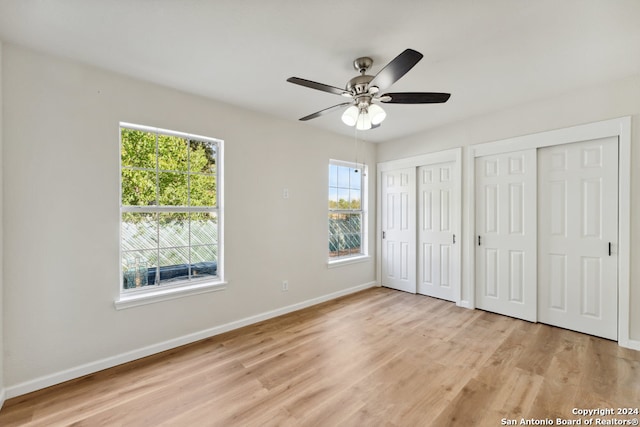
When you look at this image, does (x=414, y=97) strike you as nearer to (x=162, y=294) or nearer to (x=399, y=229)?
(x=162, y=294)

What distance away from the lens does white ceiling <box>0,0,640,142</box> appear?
1.69 m

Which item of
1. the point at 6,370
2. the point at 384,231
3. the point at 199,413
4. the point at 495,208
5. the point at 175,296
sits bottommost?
the point at 199,413

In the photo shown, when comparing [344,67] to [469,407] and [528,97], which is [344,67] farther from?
[469,407]

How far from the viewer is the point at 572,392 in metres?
2.00

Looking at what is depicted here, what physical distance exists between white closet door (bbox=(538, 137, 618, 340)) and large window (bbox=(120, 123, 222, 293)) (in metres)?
3.75

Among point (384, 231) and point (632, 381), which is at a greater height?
point (384, 231)

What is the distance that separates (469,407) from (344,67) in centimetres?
270

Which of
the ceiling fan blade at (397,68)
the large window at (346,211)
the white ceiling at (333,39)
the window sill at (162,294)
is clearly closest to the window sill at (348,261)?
the large window at (346,211)

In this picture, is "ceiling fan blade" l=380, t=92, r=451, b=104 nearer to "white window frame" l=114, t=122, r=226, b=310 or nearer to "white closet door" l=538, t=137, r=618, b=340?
"white window frame" l=114, t=122, r=226, b=310

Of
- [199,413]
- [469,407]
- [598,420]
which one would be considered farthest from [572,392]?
[199,413]

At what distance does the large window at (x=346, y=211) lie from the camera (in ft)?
14.4

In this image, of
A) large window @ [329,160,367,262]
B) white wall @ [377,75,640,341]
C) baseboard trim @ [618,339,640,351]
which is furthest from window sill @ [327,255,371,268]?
baseboard trim @ [618,339,640,351]

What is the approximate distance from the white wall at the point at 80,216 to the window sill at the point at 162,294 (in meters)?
0.05

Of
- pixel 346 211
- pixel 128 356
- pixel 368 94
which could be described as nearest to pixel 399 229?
pixel 346 211
